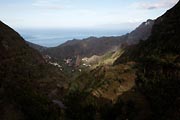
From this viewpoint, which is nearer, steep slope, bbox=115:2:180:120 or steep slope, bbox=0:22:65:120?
steep slope, bbox=115:2:180:120

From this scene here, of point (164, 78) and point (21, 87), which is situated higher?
point (164, 78)

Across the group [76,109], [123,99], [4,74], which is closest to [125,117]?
[123,99]

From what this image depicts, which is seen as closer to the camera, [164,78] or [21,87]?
[164,78]

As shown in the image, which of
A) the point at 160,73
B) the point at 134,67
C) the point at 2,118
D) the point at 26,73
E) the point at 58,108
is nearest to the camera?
the point at 2,118

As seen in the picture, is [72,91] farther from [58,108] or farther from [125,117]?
[125,117]

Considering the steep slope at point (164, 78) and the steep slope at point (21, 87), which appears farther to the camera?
the steep slope at point (21, 87)

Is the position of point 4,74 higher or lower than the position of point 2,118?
higher

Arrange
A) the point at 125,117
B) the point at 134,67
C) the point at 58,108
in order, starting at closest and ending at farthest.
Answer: the point at 125,117 < the point at 58,108 < the point at 134,67

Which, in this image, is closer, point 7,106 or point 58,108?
point 7,106
